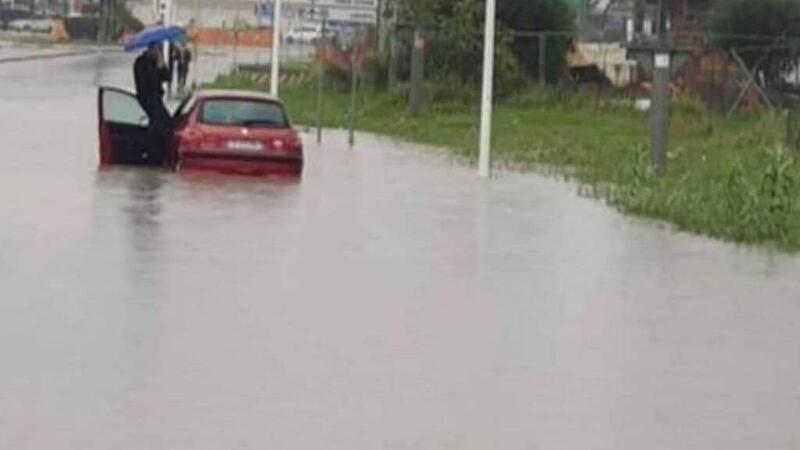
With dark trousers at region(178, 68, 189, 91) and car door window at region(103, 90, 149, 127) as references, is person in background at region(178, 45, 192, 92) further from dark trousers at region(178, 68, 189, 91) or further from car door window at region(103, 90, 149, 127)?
car door window at region(103, 90, 149, 127)

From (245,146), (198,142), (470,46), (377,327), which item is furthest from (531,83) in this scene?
(377,327)

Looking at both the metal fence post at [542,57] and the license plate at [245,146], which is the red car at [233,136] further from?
the metal fence post at [542,57]

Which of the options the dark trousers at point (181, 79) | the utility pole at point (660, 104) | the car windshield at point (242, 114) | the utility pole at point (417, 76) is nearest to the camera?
the car windshield at point (242, 114)

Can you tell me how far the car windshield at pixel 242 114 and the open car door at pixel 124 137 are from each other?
4.92 feet

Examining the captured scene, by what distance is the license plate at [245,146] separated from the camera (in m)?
34.0

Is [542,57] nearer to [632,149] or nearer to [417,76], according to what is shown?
[417,76]

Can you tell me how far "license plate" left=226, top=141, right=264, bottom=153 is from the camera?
1339 inches

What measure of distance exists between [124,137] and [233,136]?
2.28m

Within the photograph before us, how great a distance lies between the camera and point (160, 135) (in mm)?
35562

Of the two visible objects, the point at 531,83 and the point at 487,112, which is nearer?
the point at 487,112

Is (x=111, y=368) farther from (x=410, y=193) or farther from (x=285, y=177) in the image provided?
(x=285, y=177)

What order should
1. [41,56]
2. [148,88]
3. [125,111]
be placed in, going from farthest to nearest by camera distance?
1. [41,56]
2. [125,111]
3. [148,88]

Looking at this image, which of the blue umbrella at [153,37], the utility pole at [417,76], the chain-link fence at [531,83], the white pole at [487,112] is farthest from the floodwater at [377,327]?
the utility pole at [417,76]

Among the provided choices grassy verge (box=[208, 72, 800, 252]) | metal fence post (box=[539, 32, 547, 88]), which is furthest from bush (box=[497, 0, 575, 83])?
grassy verge (box=[208, 72, 800, 252])
